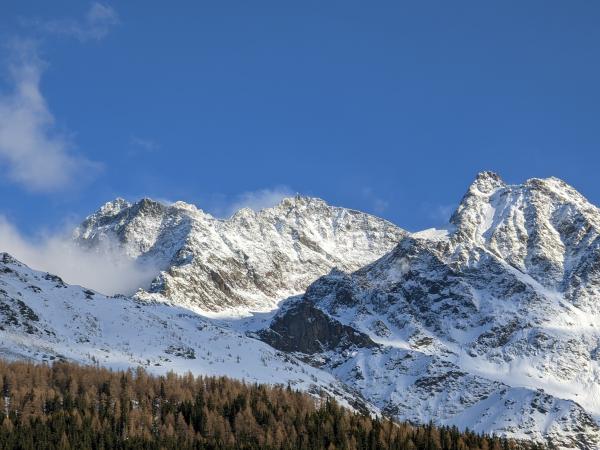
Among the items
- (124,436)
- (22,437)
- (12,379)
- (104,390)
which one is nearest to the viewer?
(22,437)

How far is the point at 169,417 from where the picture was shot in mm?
165875

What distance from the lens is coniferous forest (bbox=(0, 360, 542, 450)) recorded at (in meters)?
149

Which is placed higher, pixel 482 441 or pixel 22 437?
pixel 482 441

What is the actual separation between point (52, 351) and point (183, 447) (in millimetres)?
51422

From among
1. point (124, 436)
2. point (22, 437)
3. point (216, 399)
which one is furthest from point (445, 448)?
point (22, 437)

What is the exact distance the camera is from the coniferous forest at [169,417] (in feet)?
490

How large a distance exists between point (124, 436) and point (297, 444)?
97.0 feet

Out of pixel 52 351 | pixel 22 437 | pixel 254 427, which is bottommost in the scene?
pixel 22 437

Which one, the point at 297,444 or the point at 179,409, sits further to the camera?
the point at 179,409

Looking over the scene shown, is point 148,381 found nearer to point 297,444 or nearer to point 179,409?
point 179,409

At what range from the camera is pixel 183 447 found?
149 metres

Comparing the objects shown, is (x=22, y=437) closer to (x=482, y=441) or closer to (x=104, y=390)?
(x=104, y=390)

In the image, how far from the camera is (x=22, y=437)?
459 ft

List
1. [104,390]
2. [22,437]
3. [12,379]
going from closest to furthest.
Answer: [22,437], [12,379], [104,390]
